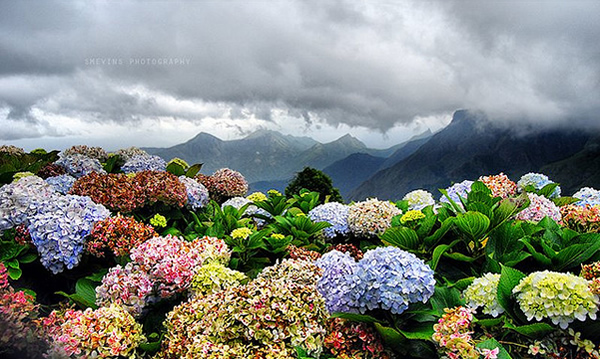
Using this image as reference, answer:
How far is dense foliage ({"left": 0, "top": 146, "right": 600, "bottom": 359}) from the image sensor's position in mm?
3018

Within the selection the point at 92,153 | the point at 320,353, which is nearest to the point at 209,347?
the point at 320,353

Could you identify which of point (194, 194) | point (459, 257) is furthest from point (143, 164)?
point (459, 257)

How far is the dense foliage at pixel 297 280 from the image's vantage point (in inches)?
119

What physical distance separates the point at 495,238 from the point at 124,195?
14.9 ft

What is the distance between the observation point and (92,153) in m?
10.2

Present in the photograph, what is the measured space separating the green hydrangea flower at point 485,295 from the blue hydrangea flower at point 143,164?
23.2 feet

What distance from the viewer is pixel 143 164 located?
9.05 m

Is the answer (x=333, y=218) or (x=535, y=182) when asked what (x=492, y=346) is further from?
(x=535, y=182)

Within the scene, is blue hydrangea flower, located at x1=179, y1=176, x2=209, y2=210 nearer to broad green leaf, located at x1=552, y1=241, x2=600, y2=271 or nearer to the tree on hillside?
broad green leaf, located at x1=552, y1=241, x2=600, y2=271

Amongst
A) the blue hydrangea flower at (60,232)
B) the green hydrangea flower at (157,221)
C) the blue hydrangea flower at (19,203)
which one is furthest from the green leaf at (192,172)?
the blue hydrangea flower at (60,232)

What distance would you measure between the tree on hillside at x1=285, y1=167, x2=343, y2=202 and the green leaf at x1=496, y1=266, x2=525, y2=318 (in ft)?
37.1

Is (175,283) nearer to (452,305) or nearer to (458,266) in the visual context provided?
(452,305)

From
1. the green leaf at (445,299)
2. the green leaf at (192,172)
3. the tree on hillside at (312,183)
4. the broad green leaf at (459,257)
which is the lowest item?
the tree on hillside at (312,183)

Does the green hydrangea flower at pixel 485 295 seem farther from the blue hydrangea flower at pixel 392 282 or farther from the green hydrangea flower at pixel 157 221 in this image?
the green hydrangea flower at pixel 157 221
